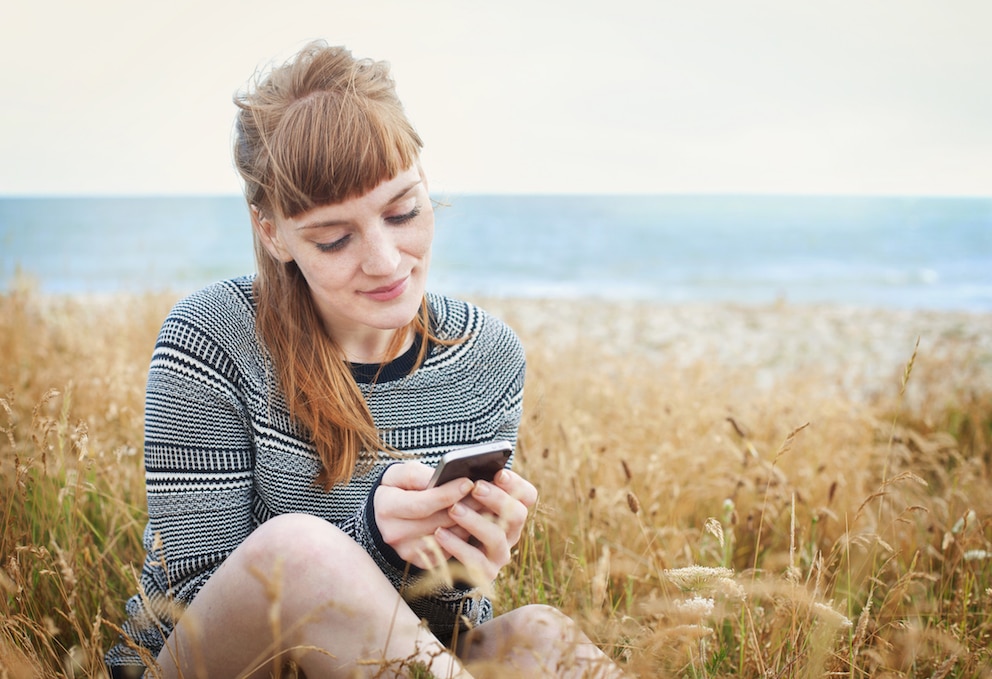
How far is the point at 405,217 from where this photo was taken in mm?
1815

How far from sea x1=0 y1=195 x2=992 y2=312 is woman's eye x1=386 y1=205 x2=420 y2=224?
287 mm

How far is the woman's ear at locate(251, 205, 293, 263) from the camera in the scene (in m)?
1.85

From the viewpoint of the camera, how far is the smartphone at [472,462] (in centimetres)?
138

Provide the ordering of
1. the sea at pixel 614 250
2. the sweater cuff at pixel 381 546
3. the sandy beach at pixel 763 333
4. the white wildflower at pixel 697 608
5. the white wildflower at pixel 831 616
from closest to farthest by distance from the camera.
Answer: the white wildflower at pixel 697 608 → the white wildflower at pixel 831 616 → the sweater cuff at pixel 381 546 → the sandy beach at pixel 763 333 → the sea at pixel 614 250

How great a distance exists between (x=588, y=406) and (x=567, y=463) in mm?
1335

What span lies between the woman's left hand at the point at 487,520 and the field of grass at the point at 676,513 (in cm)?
21

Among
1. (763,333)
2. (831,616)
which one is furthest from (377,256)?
(763,333)

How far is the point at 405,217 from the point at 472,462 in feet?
2.26

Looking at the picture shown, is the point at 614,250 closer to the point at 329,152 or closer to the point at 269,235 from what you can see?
the point at 269,235

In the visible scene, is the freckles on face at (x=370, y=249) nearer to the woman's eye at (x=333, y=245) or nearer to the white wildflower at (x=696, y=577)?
the woman's eye at (x=333, y=245)

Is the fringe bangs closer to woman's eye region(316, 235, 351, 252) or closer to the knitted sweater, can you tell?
woman's eye region(316, 235, 351, 252)

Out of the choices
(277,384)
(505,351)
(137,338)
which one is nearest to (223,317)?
(277,384)

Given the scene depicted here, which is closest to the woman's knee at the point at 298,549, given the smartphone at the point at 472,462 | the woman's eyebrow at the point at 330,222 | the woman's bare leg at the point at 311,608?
the woman's bare leg at the point at 311,608

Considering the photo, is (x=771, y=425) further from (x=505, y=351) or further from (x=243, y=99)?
(x=243, y=99)
